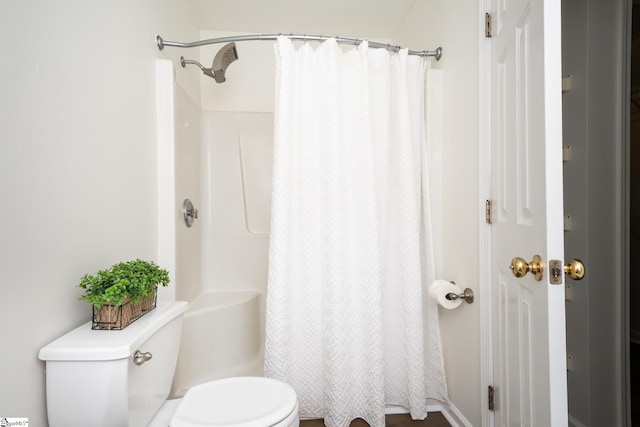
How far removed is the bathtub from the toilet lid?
0.72 m

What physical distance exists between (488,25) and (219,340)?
2.05 meters

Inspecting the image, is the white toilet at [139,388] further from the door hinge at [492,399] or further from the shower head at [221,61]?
the shower head at [221,61]

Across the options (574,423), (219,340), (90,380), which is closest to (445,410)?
(574,423)

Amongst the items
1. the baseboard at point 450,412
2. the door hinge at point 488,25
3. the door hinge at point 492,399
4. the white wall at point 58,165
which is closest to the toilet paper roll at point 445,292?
the door hinge at point 492,399

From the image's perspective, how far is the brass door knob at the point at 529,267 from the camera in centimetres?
93

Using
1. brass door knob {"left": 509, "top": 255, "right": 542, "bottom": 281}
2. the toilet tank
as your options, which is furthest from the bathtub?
brass door knob {"left": 509, "top": 255, "right": 542, "bottom": 281}

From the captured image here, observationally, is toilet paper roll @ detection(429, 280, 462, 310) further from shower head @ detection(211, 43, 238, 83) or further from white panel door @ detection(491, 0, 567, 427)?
shower head @ detection(211, 43, 238, 83)

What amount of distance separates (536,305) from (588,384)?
3.26 ft

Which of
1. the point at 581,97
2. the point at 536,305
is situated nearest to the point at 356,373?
the point at 536,305

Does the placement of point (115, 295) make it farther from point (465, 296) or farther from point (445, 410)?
point (445, 410)

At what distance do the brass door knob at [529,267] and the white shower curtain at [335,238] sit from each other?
63cm

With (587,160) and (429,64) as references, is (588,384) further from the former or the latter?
(429,64)

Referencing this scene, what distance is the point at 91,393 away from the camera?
0.81 m

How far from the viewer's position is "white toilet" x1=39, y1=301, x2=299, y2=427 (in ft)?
2.64
